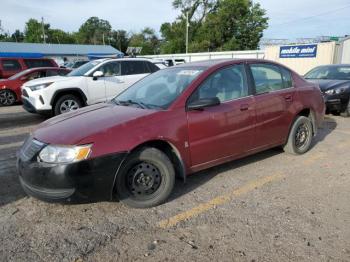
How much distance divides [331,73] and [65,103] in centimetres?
794

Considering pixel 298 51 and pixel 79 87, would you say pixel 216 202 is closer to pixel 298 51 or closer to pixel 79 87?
pixel 79 87

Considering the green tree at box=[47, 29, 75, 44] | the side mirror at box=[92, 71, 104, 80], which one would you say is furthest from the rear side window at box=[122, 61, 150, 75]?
the green tree at box=[47, 29, 75, 44]

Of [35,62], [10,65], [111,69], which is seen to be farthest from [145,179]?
[35,62]

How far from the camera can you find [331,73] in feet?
35.3

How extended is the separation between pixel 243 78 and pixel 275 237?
2.36 meters

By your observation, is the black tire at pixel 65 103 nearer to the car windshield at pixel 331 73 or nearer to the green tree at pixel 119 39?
the car windshield at pixel 331 73

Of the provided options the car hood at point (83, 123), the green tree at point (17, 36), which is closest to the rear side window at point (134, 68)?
the car hood at point (83, 123)

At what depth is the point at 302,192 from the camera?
4281mm

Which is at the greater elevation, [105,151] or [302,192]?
[105,151]

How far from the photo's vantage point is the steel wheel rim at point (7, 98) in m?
12.9

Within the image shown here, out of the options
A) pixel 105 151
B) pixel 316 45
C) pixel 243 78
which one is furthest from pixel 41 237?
pixel 316 45

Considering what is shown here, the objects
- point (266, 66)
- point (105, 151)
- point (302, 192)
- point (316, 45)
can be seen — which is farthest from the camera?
point (316, 45)

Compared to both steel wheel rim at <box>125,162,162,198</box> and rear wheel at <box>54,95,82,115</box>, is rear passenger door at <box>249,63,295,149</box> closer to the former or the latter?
steel wheel rim at <box>125,162,162,198</box>

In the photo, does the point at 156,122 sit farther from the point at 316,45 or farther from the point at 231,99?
the point at 316,45
